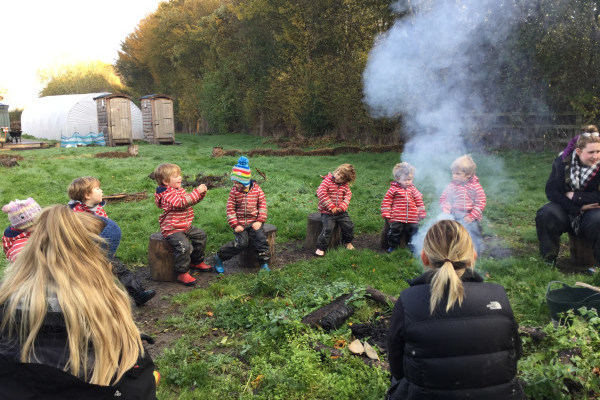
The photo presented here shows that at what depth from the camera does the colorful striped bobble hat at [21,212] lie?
426 centimetres

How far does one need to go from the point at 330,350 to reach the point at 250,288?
1.92 m

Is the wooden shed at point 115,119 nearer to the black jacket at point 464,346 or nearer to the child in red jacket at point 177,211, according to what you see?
the child in red jacket at point 177,211

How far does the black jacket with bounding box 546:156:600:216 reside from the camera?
20.4 ft

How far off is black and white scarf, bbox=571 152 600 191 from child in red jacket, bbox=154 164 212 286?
4974mm

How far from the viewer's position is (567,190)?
643cm

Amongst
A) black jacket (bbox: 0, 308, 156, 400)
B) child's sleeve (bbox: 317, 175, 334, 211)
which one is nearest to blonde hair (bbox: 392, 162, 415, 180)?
child's sleeve (bbox: 317, 175, 334, 211)

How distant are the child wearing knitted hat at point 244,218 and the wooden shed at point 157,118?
23.5 m

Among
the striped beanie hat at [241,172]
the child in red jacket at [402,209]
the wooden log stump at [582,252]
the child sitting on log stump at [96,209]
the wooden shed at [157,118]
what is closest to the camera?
the child sitting on log stump at [96,209]

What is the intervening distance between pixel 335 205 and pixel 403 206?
41.1 inches

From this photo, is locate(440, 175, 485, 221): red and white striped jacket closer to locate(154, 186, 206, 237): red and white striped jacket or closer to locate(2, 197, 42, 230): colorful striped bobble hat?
locate(154, 186, 206, 237): red and white striped jacket

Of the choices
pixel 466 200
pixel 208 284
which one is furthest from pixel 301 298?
pixel 466 200

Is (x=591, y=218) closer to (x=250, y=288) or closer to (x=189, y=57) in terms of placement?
(x=250, y=288)

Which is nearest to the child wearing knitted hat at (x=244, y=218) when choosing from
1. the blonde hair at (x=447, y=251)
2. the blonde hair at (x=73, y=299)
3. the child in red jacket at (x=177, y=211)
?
the child in red jacket at (x=177, y=211)

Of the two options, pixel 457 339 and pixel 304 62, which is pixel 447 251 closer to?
pixel 457 339
